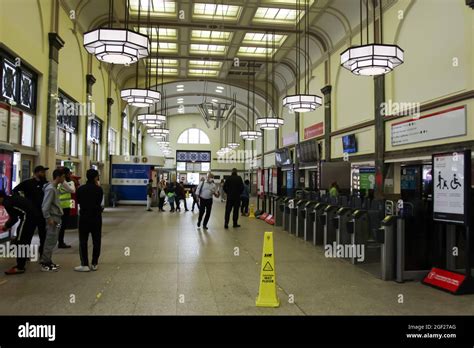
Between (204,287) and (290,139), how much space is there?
17.4m

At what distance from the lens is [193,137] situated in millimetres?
40344

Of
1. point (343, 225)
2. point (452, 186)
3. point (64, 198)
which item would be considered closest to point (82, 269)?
point (64, 198)

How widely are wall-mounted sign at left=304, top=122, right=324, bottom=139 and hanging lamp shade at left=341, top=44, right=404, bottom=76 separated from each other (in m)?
8.38

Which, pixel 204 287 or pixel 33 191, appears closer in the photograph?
pixel 204 287

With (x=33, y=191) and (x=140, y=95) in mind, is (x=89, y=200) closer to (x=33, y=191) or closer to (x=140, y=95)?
(x=33, y=191)

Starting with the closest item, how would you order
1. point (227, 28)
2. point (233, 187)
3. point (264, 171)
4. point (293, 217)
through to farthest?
1. point (293, 217)
2. point (233, 187)
3. point (264, 171)
4. point (227, 28)

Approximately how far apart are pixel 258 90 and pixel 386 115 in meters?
14.1

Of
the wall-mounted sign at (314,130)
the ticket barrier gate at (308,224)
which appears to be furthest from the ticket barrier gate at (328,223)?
the wall-mounted sign at (314,130)

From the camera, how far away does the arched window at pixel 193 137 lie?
4009cm

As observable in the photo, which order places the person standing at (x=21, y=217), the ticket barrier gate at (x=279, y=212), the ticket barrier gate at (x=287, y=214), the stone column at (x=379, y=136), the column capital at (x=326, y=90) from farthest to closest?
1. the column capital at (x=326, y=90)
2. the stone column at (x=379, y=136)
3. the ticket barrier gate at (x=279, y=212)
4. the ticket barrier gate at (x=287, y=214)
5. the person standing at (x=21, y=217)

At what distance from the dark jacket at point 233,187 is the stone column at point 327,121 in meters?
6.28

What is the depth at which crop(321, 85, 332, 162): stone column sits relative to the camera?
1594cm

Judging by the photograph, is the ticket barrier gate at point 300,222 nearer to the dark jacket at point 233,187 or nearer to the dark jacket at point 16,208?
the dark jacket at point 233,187

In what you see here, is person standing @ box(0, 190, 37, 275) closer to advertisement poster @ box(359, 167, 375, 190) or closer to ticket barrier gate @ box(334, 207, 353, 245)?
ticket barrier gate @ box(334, 207, 353, 245)
